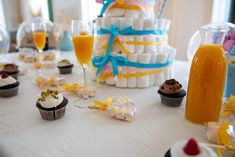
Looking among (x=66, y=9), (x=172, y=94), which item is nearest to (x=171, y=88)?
(x=172, y=94)

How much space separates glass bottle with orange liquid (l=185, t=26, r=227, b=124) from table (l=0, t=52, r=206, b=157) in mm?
47

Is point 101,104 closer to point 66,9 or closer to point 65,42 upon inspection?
point 65,42

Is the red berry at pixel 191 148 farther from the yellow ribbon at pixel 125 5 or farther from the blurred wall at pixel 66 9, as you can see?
the blurred wall at pixel 66 9

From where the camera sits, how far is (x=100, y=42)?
92cm

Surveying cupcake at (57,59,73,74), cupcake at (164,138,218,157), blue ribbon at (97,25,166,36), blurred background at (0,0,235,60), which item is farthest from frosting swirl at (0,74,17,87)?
blurred background at (0,0,235,60)

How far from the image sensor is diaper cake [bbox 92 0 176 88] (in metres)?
0.85

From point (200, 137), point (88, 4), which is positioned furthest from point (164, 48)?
point (88, 4)

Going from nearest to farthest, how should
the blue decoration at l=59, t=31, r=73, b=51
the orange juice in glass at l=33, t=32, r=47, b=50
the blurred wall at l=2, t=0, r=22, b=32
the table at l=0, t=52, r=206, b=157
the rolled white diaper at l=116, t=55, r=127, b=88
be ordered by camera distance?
the table at l=0, t=52, r=206, b=157 → the rolled white diaper at l=116, t=55, r=127, b=88 → the orange juice in glass at l=33, t=32, r=47, b=50 → the blue decoration at l=59, t=31, r=73, b=51 → the blurred wall at l=2, t=0, r=22, b=32

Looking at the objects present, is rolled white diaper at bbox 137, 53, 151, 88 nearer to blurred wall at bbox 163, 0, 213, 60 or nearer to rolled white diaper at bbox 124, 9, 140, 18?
rolled white diaper at bbox 124, 9, 140, 18

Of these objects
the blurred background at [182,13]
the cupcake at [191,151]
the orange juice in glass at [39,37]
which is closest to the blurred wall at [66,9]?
the blurred background at [182,13]

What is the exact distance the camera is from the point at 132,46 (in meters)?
0.86

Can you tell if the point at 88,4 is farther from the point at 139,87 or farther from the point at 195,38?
the point at 139,87

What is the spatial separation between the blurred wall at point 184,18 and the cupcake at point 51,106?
65.4 inches

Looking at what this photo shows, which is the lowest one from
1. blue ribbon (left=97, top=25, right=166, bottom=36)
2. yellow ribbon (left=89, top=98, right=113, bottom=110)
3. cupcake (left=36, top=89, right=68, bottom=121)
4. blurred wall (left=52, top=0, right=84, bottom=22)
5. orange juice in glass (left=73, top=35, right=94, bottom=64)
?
yellow ribbon (left=89, top=98, right=113, bottom=110)
